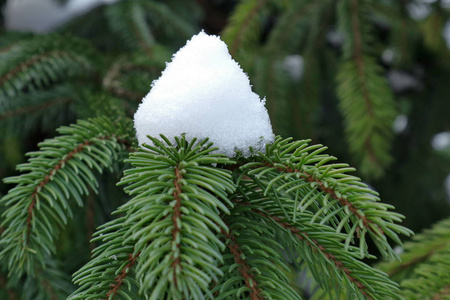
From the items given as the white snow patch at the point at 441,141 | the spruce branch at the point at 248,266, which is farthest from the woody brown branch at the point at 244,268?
the white snow patch at the point at 441,141

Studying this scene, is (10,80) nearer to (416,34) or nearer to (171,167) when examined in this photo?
(171,167)

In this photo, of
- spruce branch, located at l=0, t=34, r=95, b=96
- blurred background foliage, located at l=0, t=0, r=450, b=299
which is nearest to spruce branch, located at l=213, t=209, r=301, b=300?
blurred background foliage, located at l=0, t=0, r=450, b=299

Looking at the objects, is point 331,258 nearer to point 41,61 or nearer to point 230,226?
point 230,226

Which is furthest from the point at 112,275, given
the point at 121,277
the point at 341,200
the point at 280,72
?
the point at 280,72

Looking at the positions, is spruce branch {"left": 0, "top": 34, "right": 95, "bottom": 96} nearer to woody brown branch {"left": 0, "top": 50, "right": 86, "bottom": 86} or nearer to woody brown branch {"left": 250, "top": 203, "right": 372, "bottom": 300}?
woody brown branch {"left": 0, "top": 50, "right": 86, "bottom": 86}

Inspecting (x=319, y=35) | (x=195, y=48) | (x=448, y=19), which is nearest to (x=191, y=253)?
(x=195, y=48)

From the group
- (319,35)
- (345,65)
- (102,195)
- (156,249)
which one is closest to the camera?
(156,249)
